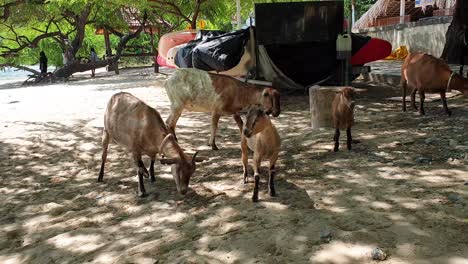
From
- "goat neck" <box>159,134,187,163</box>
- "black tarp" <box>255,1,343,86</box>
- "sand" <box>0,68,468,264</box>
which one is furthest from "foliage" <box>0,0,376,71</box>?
"goat neck" <box>159,134,187,163</box>

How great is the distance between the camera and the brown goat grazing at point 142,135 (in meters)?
4.40

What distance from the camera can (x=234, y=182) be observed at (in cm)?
504

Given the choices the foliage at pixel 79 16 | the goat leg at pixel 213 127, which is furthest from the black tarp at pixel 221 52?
the foliage at pixel 79 16

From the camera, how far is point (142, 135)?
4840 millimetres

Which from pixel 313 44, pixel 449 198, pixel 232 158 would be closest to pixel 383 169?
pixel 449 198

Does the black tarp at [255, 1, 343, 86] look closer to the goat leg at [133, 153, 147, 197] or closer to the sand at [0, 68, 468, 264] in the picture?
the sand at [0, 68, 468, 264]

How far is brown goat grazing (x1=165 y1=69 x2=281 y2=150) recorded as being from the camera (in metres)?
6.39

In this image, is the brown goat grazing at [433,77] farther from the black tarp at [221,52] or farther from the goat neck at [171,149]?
the goat neck at [171,149]

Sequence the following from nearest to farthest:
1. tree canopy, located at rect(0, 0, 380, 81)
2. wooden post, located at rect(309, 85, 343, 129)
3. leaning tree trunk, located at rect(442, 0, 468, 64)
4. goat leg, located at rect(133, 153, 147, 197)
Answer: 1. goat leg, located at rect(133, 153, 147, 197)
2. wooden post, located at rect(309, 85, 343, 129)
3. leaning tree trunk, located at rect(442, 0, 468, 64)
4. tree canopy, located at rect(0, 0, 380, 81)

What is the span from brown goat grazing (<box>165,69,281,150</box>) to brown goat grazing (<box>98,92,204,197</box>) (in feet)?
5.08

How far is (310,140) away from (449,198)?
2917 mm

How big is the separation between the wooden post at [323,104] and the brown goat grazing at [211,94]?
143cm

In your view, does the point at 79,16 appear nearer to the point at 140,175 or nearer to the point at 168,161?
the point at 140,175

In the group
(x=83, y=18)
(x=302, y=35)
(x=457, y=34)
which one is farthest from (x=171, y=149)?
(x=83, y=18)
